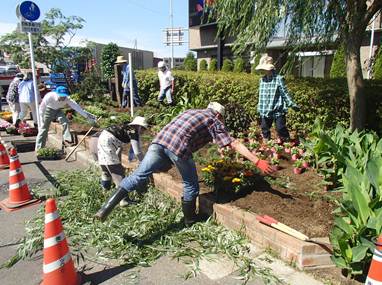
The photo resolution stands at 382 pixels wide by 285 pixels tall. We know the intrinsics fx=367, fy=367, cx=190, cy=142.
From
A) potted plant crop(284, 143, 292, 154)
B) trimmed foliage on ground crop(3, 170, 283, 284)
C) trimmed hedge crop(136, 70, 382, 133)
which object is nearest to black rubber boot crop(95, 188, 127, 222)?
trimmed foliage on ground crop(3, 170, 283, 284)

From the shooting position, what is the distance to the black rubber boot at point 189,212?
4012 millimetres

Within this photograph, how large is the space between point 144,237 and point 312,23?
3.96m

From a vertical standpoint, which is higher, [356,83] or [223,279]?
[356,83]

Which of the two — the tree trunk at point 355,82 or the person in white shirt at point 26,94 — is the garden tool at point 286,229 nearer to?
the tree trunk at point 355,82

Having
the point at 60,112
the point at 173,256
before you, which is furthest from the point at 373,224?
the point at 60,112

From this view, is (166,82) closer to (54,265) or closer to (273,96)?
(273,96)

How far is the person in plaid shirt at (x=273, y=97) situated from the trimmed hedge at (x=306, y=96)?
0.67 meters

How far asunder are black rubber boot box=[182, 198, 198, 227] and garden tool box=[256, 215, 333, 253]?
76cm

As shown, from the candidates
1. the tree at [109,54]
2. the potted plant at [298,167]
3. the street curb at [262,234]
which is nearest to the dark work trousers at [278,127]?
the potted plant at [298,167]

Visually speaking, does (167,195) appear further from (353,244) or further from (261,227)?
(353,244)

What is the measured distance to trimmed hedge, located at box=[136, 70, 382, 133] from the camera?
602 centimetres

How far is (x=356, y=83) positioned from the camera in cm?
555

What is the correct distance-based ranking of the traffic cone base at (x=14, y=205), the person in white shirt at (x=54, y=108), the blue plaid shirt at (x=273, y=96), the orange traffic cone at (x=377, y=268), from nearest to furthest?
the orange traffic cone at (x=377, y=268) < the traffic cone base at (x=14, y=205) < the blue plaid shirt at (x=273, y=96) < the person in white shirt at (x=54, y=108)

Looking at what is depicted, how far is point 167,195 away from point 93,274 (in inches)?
66.6
